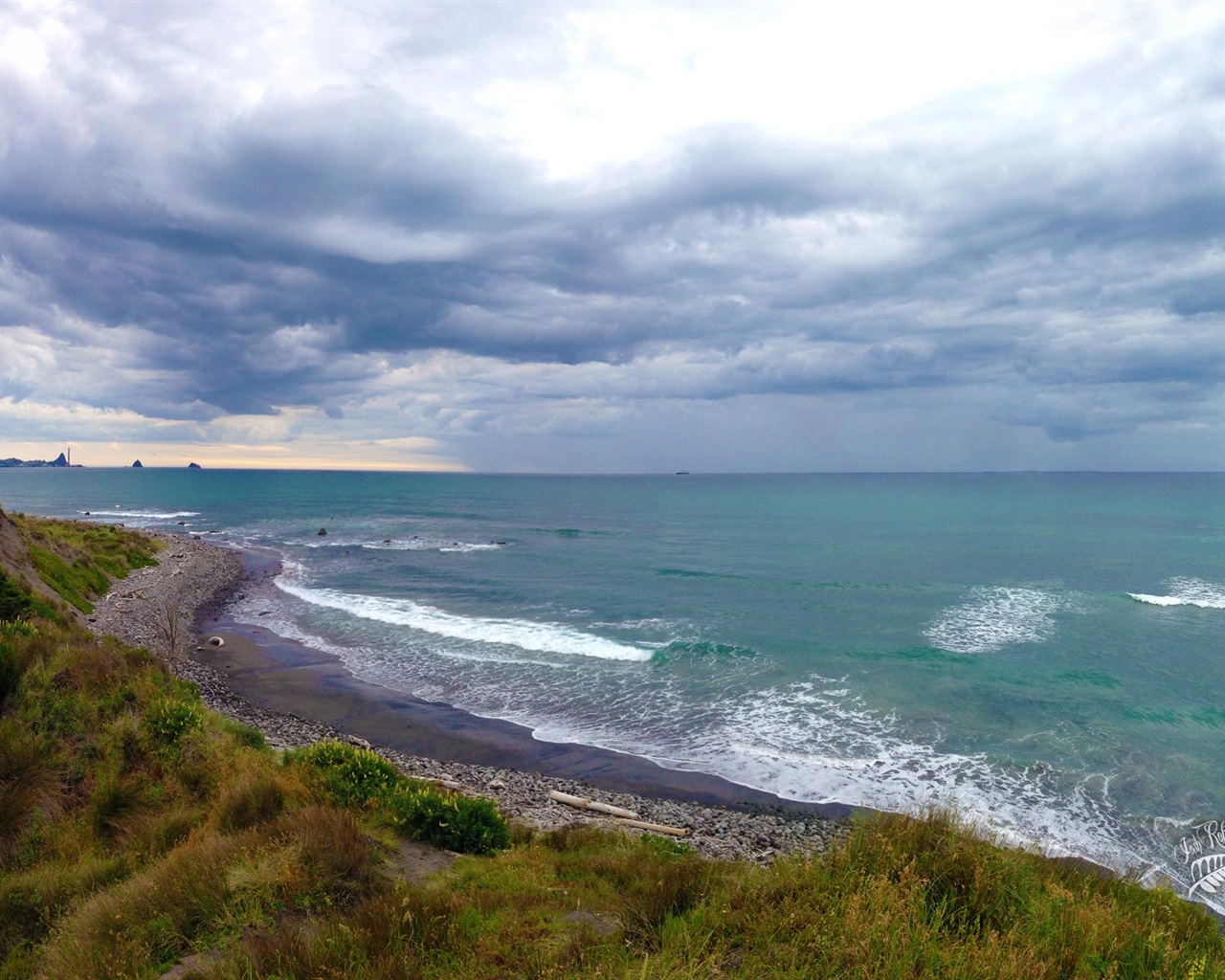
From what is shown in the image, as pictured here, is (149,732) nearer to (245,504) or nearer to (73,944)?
(73,944)

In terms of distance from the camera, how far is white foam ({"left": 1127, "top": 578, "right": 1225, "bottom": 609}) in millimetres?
34969

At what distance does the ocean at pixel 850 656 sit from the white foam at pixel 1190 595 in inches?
8.8

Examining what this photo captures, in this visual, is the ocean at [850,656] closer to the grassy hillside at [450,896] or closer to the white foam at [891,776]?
the white foam at [891,776]

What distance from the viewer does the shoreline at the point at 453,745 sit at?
1384cm

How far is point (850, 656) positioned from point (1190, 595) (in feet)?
82.3

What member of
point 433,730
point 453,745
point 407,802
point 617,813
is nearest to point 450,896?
point 407,802

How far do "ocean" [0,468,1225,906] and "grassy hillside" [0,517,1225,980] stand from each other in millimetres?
8864

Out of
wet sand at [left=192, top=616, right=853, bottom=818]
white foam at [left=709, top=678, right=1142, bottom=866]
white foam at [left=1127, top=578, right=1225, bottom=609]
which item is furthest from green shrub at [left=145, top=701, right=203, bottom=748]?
white foam at [left=1127, top=578, right=1225, bottom=609]

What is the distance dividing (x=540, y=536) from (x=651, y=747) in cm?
5005

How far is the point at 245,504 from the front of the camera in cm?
11562

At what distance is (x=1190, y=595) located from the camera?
121 feet

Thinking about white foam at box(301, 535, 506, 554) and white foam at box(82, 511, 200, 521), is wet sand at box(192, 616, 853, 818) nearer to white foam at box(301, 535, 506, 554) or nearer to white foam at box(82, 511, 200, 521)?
white foam at box(301, 535, 506, 554)

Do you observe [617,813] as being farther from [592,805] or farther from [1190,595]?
[1190,595]

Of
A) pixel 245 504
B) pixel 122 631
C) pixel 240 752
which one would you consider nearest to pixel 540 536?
pixel 122 631
